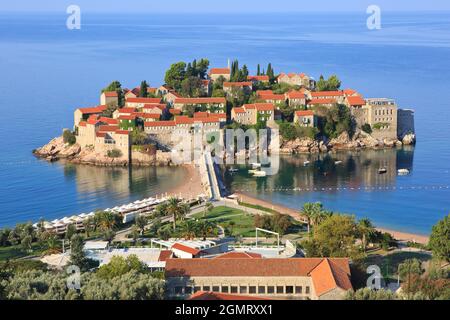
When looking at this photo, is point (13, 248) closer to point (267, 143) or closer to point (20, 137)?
point (267, 143)

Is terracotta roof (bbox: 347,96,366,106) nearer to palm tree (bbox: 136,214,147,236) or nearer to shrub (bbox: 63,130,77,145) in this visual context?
shrub (bbox: 63,130,77,145)

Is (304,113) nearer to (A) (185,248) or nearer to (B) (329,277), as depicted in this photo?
(A) (185,248)

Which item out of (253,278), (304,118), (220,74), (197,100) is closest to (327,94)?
(304,118)

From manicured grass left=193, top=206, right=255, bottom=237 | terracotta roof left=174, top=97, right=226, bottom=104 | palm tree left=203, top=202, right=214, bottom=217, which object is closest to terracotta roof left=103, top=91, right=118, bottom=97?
terracotta roof left=174, top=97, right=226, bottom=104

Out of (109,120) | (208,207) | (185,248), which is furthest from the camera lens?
(109,120)

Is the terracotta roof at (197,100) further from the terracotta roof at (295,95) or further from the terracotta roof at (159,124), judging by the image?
the terracotta roof at (295,95)
